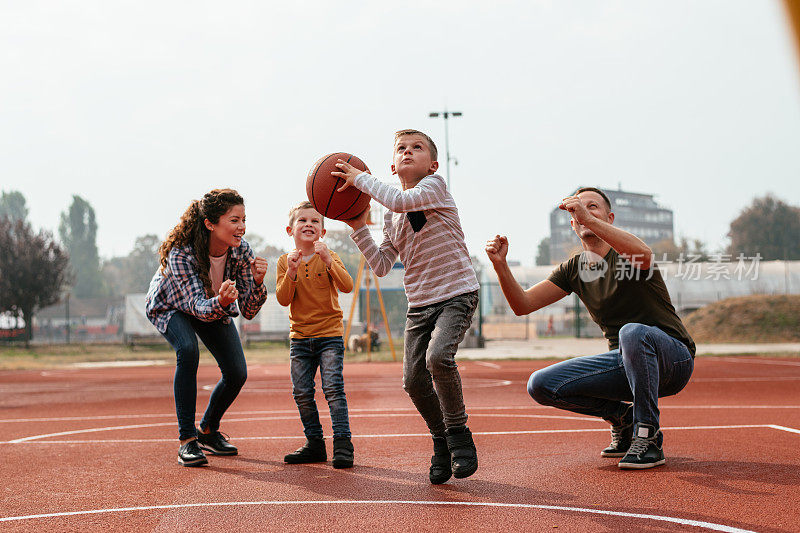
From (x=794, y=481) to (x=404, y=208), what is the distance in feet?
7.51

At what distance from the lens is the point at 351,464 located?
182 inches

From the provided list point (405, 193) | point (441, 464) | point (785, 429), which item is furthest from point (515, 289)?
point (785, 429)

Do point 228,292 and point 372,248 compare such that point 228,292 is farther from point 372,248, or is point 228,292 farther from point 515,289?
point 515,289

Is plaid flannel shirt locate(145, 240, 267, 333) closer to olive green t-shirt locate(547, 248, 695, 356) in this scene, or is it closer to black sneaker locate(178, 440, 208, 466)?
black sneaker locate(178, 440, 208, 466)

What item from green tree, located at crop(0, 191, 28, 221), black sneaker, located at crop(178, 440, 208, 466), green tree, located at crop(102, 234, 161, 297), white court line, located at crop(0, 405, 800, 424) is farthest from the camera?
green tree, located at crop(0, 191, 28, 221)

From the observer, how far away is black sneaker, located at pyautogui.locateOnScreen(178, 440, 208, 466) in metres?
4.73

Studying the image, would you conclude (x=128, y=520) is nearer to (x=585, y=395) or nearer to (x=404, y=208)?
(x=404, y=208)

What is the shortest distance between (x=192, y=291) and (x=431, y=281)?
5.40 ft

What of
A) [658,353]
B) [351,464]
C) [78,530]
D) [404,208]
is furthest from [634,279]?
[78,530]

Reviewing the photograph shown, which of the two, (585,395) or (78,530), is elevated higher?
(585,395)

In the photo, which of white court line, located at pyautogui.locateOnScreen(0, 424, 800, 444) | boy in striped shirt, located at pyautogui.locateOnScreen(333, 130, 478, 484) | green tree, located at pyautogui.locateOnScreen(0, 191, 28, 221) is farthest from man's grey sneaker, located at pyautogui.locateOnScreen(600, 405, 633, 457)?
green tree, located at pyautogui.locateOnScreen(0, 191, 28, 221)

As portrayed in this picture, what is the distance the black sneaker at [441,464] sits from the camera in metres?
4.02

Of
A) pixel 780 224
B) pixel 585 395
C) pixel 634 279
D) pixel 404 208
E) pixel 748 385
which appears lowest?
pixel 748 385

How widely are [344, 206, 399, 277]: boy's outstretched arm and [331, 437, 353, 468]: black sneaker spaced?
1.03m
